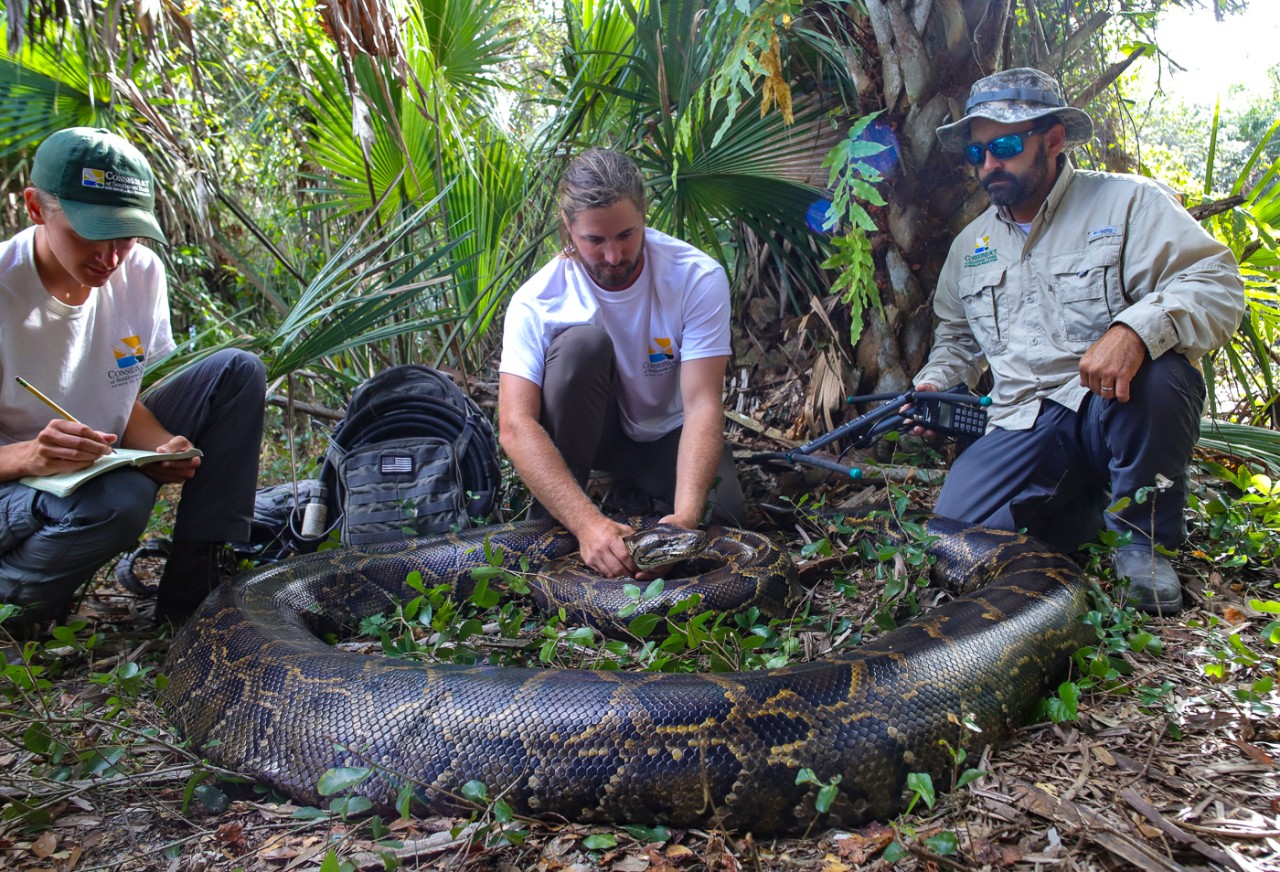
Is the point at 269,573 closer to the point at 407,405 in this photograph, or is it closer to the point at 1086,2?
the point at 407,405

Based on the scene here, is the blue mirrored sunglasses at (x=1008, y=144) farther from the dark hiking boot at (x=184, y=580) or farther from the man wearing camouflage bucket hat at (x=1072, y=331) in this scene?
the dark hiking boot at (x=184, y=580)

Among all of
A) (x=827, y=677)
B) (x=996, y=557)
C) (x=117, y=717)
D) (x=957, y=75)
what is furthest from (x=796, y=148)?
(x=117, y=717)

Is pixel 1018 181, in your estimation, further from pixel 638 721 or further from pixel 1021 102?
pixel 638 721

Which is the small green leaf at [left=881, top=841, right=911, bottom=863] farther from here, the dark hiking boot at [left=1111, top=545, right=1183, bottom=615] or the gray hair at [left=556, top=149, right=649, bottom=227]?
the gray hair at [left=556, top=149, right=649, bottom=227]

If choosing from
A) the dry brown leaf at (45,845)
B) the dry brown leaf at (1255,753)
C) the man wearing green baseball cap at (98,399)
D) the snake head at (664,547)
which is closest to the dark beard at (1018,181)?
the snake head at (664,547)

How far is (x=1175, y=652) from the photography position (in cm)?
339

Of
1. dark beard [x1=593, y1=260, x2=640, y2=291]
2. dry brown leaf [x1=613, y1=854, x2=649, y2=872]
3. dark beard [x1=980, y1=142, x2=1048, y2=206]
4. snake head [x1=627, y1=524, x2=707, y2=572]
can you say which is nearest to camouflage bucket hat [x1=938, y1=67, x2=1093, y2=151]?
dark beard [x1=980, y1=142, x2=1048, y2=206]

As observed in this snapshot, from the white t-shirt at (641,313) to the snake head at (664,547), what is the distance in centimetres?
110

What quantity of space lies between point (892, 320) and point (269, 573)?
13.1 feet

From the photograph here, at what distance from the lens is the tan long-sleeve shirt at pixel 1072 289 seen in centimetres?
392

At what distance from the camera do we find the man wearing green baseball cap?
3.56m

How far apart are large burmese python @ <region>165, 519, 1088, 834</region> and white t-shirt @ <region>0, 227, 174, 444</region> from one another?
145cm

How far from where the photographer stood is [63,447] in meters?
3.47

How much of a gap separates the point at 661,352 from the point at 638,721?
2664 mm
